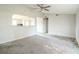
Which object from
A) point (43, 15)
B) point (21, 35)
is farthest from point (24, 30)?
point (43, 15)

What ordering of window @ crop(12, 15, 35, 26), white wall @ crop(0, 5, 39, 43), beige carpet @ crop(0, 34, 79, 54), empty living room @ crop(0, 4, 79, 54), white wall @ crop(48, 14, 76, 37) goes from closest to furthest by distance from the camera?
beige carpet @ crop(0, 34, 79, 54) → empty living room @ crop(0, 4, 79, 54) → white wall @ crop(0, 5, 39, 43) → window @ crop(12, 15, 35, 26) → white wall @ crop(48, 14, 76, 37)

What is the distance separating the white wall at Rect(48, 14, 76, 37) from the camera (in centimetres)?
931

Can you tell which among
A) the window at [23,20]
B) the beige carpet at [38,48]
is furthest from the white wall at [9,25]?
the beige carpet at [38,48]

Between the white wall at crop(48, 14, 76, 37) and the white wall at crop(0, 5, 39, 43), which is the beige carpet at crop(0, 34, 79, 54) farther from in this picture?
the white wall at crop(48, 14, 76, 37)

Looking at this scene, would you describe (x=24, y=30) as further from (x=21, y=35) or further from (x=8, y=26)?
(x=8, y=26)

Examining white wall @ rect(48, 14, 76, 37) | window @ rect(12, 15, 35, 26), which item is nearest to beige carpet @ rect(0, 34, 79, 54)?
window @ rect(12, 15, 35, 26)

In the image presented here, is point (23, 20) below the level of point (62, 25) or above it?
above

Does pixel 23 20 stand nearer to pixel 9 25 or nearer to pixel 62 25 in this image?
pixel 9 25

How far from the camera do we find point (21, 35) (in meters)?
6.85

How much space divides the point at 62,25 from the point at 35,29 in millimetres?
2544

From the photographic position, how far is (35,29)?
8.91m

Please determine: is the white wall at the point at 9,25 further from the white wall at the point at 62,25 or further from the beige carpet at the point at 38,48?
the white wall at the point at 62,25

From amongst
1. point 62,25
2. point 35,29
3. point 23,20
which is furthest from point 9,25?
point 62,25

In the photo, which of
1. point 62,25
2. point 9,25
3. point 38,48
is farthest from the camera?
point 62,25
